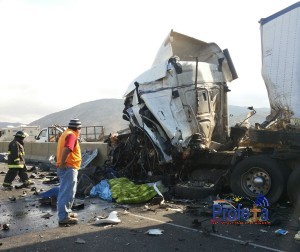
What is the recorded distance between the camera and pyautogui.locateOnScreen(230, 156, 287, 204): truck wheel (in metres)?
6.25

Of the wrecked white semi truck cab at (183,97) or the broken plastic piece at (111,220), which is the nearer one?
the broken plastic piece at (111,220)

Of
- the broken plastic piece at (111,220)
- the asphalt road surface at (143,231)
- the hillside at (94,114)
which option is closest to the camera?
the asphalt road surface at (143,231)

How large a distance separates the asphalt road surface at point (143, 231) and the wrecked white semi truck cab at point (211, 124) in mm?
746

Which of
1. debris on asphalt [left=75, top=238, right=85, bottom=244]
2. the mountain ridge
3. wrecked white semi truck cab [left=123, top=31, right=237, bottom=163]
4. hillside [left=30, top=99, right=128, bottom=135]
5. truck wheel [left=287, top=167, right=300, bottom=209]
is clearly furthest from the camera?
hillside [left=30, top=99, right=128, bottom=135]

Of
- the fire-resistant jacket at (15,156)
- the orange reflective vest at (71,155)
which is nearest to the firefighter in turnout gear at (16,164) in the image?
the fire-resistant jacket at (15,156)

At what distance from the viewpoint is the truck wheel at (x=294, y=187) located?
5988mm

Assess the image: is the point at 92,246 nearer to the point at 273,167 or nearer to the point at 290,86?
the point at 273,167

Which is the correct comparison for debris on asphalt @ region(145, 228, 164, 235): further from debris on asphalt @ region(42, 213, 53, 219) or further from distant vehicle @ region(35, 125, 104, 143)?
distant vehicle @ region(35, 125, 104, 143)

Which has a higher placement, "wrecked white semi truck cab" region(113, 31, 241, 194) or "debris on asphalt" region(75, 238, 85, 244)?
"wrecked white semi truck cab" region(113, 31, 241, 194)

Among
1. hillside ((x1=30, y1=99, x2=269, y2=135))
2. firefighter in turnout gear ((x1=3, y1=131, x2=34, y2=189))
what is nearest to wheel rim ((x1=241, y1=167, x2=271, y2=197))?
firefighter in turnout gear ((x1=3, y1=131, x2=34, y2=189))

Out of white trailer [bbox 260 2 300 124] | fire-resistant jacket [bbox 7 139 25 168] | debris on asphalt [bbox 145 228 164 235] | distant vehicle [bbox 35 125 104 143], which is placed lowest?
debris on asphalt [bbox 145 228 164 235]

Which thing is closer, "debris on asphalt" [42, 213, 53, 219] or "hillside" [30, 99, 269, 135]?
"debris on asphalt" [42, 213, 53, 219]

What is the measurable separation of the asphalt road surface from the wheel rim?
38cm

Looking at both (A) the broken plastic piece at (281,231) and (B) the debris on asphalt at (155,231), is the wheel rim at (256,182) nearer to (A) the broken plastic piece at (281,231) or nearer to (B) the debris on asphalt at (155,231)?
(A) the broken plastic piece at (281,231)
